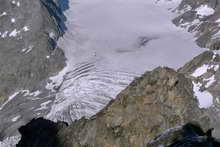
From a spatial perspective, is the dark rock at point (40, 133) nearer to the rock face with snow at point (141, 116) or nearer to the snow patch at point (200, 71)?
the rock face with snow at point (141, 116)

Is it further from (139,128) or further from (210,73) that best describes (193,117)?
(210,73)

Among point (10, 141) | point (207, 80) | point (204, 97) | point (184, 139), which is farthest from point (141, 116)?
point (10, 141)

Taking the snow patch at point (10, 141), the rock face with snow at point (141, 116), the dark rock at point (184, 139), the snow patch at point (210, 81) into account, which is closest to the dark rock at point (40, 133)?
the rock face with snow at point (141, 116)

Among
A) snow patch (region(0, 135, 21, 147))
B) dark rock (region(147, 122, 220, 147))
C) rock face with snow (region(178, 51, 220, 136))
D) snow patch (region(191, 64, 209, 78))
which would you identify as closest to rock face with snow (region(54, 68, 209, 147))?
rock face with snow (region(178, 51, 220, 136))

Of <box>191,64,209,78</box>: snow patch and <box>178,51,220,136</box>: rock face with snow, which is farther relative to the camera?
<box>191,64,209,78</box>: snow patch

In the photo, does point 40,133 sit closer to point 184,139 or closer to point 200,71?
point 184,139

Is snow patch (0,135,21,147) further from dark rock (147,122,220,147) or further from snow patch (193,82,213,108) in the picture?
dark rock (147,122,220,147)

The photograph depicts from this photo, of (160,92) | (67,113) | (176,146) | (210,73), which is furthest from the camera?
(67,113)

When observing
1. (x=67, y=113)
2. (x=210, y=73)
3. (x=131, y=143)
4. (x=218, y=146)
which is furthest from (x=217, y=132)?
(x=67, y=113)
